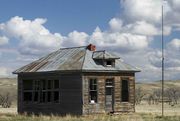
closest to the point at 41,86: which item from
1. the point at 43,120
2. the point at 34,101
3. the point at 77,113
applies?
the point at 34,101

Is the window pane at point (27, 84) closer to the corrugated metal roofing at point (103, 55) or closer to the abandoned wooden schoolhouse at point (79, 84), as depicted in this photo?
the abandoned wooden schoolhouse at point (79, 84)

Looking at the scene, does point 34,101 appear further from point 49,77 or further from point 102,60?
point 102,60

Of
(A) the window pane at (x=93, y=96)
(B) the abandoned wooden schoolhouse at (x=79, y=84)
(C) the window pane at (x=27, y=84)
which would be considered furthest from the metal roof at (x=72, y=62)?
(A) the window pane at (x=93, y=96)

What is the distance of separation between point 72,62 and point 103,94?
3.12 metres

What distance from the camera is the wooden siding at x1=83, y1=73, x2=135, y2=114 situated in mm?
33875

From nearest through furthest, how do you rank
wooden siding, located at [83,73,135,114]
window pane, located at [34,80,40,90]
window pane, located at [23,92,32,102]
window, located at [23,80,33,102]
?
wooden siding, located at [83,73,135,114] → window pane, located at [34,80,40,90] → window, located at [23,80,33,102] → window pane, located at [23,92,32,102]

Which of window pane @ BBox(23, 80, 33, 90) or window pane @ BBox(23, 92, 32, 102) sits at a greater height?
window pane @ BBox(23, 80, 33, 90)

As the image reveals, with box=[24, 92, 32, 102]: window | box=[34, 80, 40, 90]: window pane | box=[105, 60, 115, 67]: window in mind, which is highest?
box=[105, 60, 115, 67]: window

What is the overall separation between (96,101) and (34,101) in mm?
5599

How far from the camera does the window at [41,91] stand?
36.0m

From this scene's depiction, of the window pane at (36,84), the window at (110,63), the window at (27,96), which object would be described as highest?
the window at (110,63)

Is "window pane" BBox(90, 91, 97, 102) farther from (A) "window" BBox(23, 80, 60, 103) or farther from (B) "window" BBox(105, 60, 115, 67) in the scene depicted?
(A) "window" BBox(23, 80, 60, 103)

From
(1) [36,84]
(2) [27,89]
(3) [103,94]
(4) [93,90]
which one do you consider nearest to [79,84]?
(4) [93,90]

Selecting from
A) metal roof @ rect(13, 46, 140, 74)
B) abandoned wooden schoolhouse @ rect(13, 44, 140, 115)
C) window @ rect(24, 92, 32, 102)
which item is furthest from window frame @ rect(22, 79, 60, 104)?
metal roof @ rect(13, 46, 140, 74)
